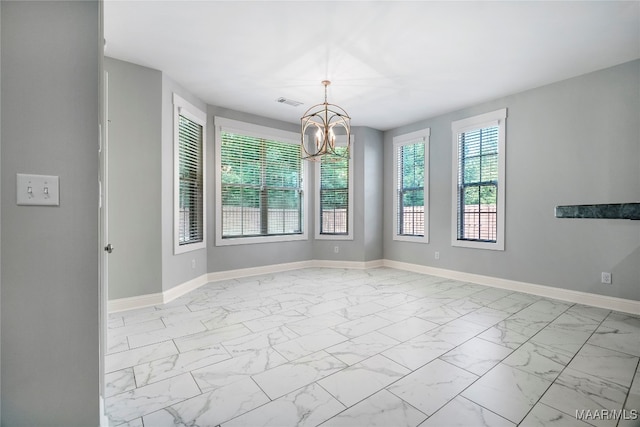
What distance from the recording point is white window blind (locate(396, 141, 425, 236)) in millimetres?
5477

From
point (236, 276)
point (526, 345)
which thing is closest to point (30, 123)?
point (526, 345)

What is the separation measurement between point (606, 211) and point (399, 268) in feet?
16.6

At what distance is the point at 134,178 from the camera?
3393 millimetres

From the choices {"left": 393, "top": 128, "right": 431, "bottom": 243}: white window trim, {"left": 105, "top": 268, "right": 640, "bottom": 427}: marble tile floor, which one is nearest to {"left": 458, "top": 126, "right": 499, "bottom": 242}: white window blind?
{"left": 393, "top": 128, "right": 431, "bottom": 243}: white window trim

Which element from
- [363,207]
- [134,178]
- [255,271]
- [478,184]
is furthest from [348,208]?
[134,178]

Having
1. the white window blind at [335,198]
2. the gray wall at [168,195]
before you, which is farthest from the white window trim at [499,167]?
the gray wall at [168,195]

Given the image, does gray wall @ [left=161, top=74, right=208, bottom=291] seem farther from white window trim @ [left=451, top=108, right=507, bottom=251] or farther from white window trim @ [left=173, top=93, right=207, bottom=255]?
white window trim @ [left=451, top=108, right=507, bottom=251]

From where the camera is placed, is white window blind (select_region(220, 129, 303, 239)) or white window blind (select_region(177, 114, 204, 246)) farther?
white window blind (select_region(220, 129, 303, 239))

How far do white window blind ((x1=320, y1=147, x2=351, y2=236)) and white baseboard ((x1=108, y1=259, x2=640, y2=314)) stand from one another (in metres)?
0.68

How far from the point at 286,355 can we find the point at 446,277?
358 cm

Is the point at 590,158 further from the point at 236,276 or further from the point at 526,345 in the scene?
the point at 236,276

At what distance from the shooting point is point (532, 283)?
4.02 m

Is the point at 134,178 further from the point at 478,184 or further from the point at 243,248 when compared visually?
the point at 478,184

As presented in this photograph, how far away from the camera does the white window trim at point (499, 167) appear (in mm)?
4301
